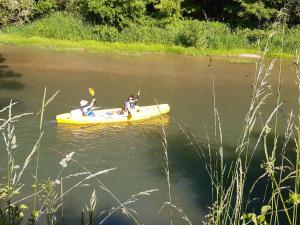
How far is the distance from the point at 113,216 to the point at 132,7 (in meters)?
19.8

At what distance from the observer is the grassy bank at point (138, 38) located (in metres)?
26.0

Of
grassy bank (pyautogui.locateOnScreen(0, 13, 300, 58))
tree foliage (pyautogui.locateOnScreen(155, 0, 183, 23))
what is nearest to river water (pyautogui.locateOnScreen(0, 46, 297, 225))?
grassy bank (pyautogui.locateOnScreen(0, 13, 300, 58))

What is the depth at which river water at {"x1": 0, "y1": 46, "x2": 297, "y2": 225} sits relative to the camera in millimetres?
10617

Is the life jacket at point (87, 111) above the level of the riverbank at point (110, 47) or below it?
below

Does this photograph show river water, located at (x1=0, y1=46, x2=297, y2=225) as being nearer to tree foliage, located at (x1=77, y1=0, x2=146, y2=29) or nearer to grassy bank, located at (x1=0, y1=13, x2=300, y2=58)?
grassy bank, located at (x1=0, y1=13, x2=300, y2=58)

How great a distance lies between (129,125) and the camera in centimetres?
1566

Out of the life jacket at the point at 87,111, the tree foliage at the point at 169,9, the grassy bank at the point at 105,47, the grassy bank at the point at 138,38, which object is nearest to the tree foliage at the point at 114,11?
the grassy bank at the point at 138,38

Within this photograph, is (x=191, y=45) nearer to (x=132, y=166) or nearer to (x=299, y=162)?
(x=132, y=166)

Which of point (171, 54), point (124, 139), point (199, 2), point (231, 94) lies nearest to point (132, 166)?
point (124, 139)

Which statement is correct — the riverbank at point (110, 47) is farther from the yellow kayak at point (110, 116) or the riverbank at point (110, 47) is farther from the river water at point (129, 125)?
the yellow kayak at point (110, 116)

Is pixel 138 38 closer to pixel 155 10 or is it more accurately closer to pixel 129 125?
pixel 155 10

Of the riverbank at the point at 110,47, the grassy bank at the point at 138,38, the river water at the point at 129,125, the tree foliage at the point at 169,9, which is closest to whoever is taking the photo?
the river water at the point at 129,125

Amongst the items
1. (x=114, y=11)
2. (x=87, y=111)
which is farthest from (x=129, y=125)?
(x=114, y=11)

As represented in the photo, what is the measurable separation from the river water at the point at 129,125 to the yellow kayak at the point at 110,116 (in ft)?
0.85
